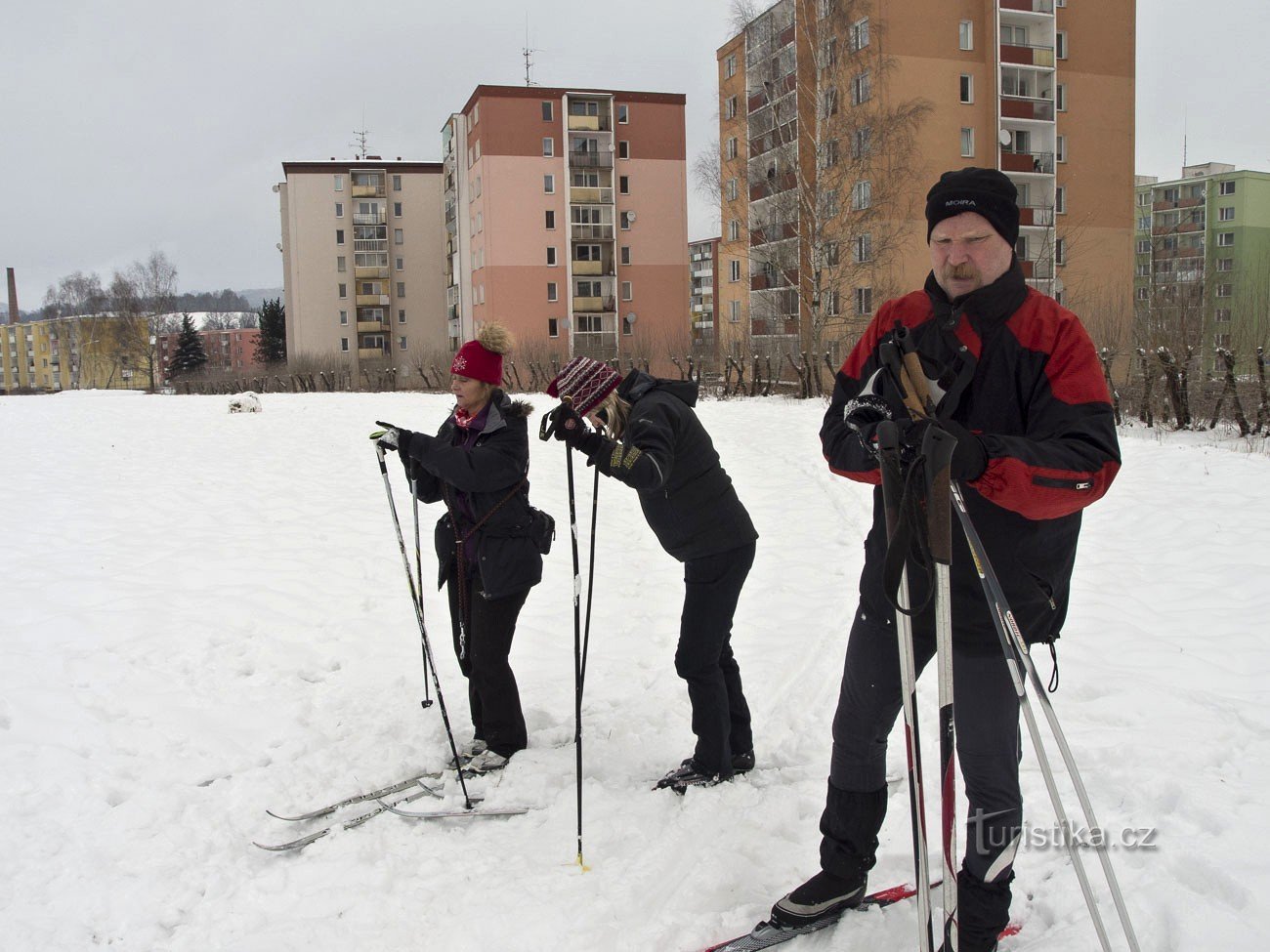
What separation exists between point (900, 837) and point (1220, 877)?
93cm

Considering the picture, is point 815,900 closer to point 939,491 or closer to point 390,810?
point 939,491

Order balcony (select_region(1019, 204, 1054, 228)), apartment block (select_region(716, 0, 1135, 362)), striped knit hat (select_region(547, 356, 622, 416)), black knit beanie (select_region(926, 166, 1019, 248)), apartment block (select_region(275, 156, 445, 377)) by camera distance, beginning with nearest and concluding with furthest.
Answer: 1. black knit beanie (select_region(926, 166, 1019, 248))
2. striped knit hat (select_region(547, 356, 622, 416))
3. apartment block (select_region(716, 0, 1135, 362))
4. balcony (select_region(1019, 204, 1054, 228))
5. apartment block (select_region(275, 156, 445, 377))

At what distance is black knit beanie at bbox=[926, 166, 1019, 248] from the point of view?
7.31 ft

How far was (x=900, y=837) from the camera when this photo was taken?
3.07m

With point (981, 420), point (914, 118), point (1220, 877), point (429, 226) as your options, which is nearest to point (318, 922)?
point (981, 420)

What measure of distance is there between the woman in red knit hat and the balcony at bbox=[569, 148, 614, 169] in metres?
44.4

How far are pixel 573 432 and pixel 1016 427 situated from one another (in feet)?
4.69

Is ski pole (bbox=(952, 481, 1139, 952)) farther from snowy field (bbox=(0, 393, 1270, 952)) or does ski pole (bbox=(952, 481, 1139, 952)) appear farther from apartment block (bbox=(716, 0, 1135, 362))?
apartment block (bbox=(716, 0, 1135, 362))

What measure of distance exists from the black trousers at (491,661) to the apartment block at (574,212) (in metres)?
39.2

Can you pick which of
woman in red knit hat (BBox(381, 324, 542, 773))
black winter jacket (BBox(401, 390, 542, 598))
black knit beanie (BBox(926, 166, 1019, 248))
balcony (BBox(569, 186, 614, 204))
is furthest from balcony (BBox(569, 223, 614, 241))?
black knit beanie (BBox(926, 166, 1019, 248))

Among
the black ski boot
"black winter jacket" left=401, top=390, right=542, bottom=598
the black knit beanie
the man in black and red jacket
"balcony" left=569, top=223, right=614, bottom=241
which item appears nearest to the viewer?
the man in black and red jacket

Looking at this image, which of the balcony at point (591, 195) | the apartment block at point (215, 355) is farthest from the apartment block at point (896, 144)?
the apartment block at point (215, 355)

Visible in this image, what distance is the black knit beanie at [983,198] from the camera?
7.31 feet

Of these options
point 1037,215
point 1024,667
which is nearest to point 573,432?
point 1024,667
